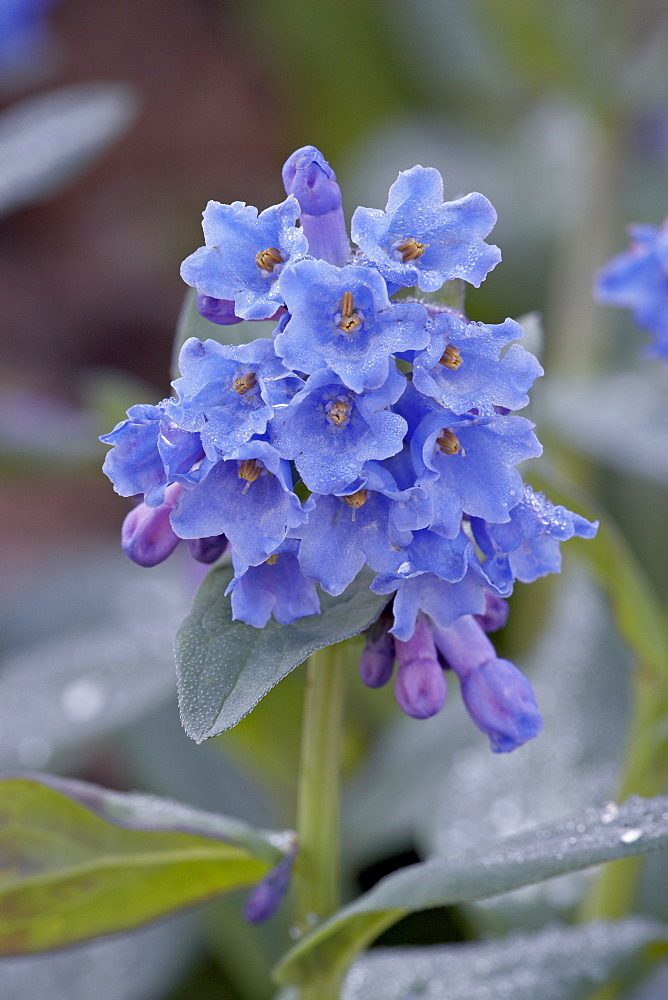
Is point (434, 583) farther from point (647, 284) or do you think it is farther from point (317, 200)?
point (647, 284)

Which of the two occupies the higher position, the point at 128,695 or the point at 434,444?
the point at 434,444

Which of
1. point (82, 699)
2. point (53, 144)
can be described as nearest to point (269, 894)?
point (82, 699)

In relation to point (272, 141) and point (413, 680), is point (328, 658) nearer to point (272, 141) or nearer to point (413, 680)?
point (413, 680)

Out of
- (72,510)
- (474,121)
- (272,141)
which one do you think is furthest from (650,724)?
(272,141)

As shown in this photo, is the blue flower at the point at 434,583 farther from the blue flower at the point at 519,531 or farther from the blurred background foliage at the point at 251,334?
the blurred background foliage at the point at 251,334

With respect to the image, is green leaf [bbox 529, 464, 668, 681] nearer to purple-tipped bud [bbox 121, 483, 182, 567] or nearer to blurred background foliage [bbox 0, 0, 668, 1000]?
blurred background foliage [bbox 0, 0, 668, 1000]

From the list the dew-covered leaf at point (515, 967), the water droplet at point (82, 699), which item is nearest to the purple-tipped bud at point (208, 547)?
the dew-covered leaf at point (515, 967)
